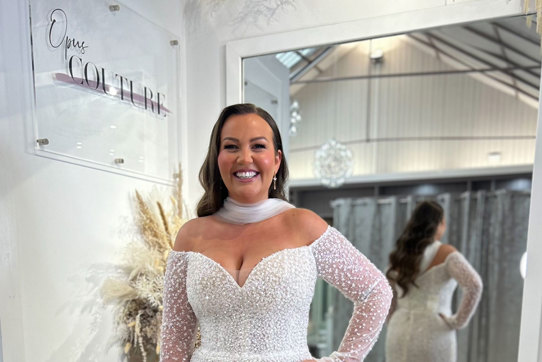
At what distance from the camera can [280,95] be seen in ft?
5.84

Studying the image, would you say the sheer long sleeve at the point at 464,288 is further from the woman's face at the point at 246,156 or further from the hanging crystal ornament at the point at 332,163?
the woman's face at the point at 246,156

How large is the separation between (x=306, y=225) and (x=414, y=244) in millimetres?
1361

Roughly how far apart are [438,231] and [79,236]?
1.79 m

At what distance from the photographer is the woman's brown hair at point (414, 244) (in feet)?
6.90

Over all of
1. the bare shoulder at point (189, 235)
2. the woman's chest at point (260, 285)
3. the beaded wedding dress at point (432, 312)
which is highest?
the bare shoulder at point (189, 235)

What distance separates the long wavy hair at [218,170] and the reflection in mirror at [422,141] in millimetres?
533

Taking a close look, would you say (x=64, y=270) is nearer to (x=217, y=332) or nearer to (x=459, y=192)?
(x=217, y=332)

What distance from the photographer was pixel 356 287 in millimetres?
1062

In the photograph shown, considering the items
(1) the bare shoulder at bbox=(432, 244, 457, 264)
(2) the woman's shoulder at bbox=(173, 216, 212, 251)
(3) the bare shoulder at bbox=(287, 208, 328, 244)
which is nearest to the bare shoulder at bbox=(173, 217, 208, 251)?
(2) the woman's shoulder at bbox=(173, 216, 212, 251)

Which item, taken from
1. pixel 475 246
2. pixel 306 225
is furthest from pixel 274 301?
pixel 475 246

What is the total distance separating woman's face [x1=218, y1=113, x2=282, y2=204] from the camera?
3.48ft

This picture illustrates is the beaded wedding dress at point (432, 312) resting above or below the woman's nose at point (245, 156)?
below

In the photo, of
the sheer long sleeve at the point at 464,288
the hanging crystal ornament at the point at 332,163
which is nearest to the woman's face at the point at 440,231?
the sheer long sleeve at the point at 464,288

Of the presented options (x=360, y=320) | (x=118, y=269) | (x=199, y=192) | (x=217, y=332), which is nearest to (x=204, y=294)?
(x=217, y=332)
